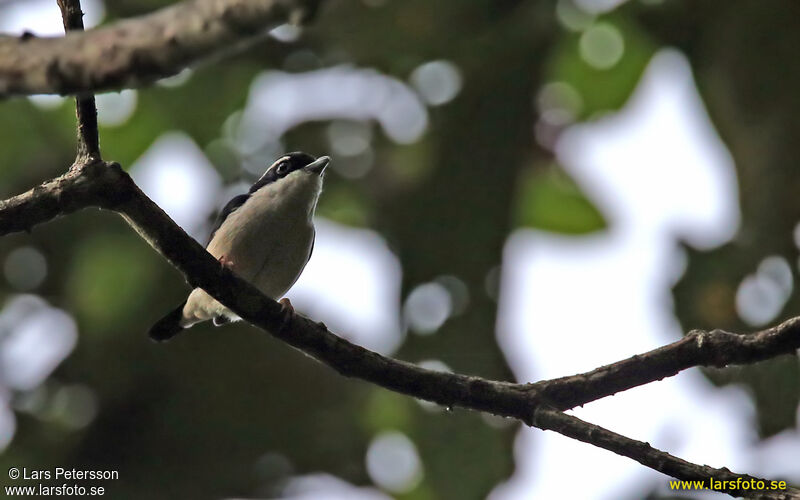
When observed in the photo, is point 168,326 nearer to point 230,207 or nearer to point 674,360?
point 230,207

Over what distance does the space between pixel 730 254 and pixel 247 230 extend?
3754mm

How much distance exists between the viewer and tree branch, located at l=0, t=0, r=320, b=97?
2020 millimetres

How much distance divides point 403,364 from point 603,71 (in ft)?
14.6

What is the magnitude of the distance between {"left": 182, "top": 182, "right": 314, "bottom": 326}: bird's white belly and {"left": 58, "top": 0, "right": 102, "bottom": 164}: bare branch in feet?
7.36

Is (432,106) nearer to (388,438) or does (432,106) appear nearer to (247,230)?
(247,230)

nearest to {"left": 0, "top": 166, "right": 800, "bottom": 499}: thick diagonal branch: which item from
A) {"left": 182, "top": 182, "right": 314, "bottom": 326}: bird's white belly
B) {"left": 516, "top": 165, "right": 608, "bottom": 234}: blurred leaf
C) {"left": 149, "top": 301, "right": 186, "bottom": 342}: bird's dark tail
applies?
{"left": 182, "top": 182, "right": 314, "bottom": 326}: bird's white belly

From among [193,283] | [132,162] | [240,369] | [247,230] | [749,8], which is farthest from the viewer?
[240,369]

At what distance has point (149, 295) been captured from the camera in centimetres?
750

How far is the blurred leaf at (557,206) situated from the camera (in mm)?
7566

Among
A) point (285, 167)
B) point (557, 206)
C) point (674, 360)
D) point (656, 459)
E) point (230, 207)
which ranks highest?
point (557, 206)

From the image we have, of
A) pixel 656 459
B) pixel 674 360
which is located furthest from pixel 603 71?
pixel 656 459

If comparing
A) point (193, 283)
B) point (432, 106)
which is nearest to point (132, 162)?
point (432, 106)

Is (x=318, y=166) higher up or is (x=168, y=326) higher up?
(x=318, y=166)

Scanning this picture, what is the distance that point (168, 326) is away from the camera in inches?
247
